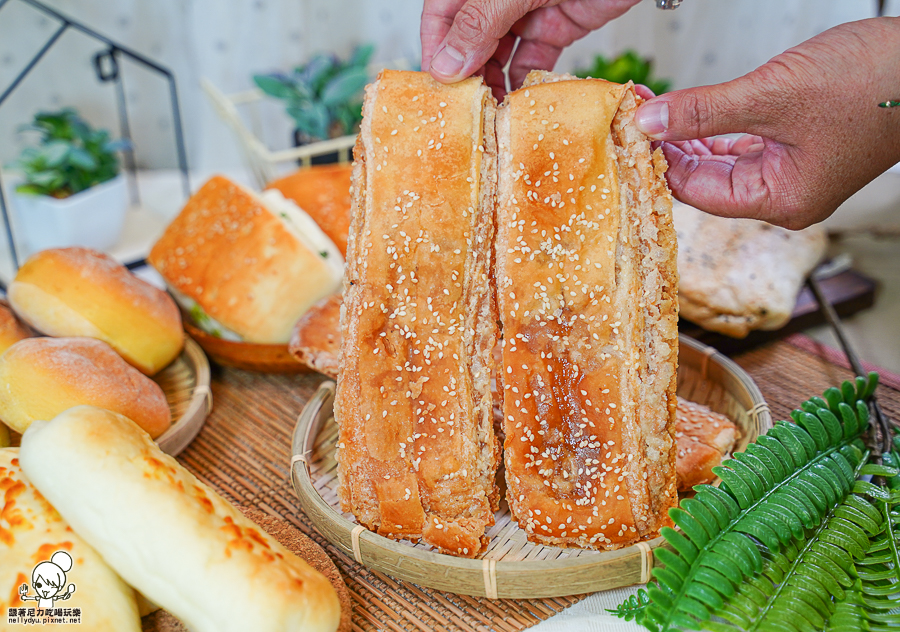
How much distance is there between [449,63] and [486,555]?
76cm

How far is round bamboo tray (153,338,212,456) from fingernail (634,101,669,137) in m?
1.01

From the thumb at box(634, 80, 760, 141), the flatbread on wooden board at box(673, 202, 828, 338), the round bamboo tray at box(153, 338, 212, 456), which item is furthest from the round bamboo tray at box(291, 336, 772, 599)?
the thumb at box(634, 80, 760, 141)

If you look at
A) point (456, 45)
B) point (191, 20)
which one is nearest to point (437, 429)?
point (456, 45)

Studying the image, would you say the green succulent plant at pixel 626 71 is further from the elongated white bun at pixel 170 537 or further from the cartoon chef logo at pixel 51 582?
the cartoon chef logo at pixel 51 582

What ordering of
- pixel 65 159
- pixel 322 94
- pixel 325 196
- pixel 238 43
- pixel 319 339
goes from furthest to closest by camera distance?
pixel 238 43, pixel 322 94, pixel 65 159, pixel 325 196, pixel 319 339

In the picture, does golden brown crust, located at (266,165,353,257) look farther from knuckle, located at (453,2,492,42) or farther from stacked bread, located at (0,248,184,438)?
knuckle, located at (453,2,492,42)

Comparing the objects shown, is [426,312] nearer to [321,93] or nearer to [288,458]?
[288,458]

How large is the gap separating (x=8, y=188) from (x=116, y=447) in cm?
176

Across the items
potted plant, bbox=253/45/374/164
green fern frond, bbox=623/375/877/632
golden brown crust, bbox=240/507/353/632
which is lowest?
golden brown crust, bbox=240/507/353/632

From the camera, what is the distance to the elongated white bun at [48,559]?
0.86 metres

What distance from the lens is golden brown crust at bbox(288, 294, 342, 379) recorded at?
142 cm

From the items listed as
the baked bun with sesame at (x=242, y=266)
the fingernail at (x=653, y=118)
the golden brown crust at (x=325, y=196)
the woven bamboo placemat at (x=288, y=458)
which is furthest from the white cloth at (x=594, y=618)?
the golden brown crust at (x=325, y=196)

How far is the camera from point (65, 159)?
6.77ft

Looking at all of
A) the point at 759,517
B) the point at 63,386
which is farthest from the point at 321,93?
the point at 759,517
